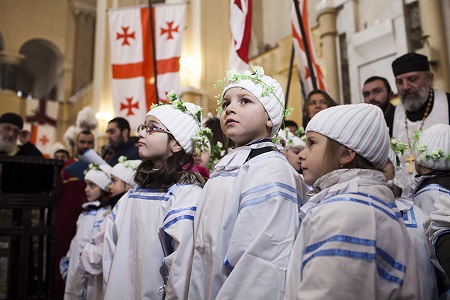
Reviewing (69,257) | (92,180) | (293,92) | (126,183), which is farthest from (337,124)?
(293,92)

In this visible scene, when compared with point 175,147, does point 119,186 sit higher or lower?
lower

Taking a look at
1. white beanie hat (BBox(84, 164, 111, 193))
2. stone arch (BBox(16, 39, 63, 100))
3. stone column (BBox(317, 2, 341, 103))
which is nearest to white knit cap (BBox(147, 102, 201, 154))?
white beanie hat (BBox(84, 164, 111, 193))

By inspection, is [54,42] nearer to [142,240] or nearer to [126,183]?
[126,183]

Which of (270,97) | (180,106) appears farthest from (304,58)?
(270,97)

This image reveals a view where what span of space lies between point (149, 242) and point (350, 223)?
4.76 ft

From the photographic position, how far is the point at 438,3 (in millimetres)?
6066

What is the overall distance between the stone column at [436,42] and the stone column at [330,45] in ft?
6.19

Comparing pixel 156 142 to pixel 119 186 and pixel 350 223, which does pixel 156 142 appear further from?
pixel 350 223

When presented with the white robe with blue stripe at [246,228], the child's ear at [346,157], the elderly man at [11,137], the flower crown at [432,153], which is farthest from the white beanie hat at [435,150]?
the elderly man at [11,137]

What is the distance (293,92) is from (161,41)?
3848 mm

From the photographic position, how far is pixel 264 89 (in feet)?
7.25

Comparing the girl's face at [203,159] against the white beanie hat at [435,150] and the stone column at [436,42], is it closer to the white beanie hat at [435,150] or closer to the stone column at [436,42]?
the white beanie hat at [435,150]

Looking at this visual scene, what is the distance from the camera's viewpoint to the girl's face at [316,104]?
405 cm

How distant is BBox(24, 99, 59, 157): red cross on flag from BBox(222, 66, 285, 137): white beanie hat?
13.8m
